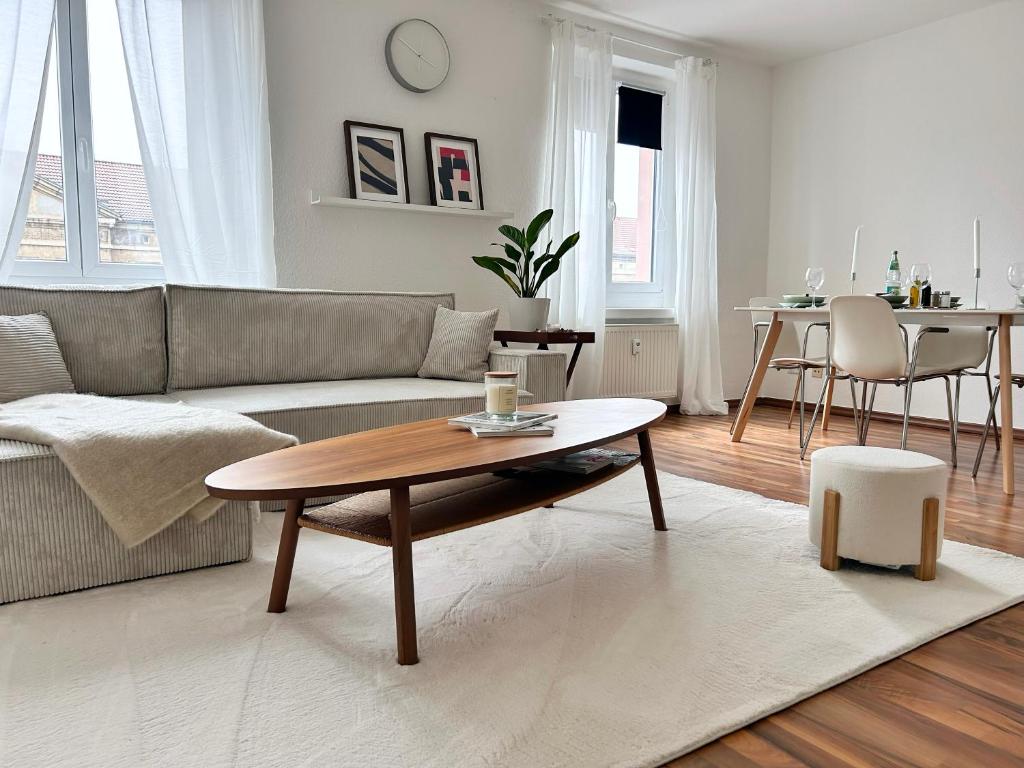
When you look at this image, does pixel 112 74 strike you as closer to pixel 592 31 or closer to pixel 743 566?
pixel 592 31

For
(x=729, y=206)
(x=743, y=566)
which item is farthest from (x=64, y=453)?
(x=729, y=206)

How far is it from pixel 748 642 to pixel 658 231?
163 inches

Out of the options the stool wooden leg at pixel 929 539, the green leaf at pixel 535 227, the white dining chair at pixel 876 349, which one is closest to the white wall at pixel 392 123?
the green leaf at pixel 535 227

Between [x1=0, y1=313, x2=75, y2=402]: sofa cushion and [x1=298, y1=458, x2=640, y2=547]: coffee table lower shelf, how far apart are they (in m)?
1.32

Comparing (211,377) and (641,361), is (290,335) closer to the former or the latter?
(211,377)

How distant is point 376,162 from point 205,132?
2.80 ft

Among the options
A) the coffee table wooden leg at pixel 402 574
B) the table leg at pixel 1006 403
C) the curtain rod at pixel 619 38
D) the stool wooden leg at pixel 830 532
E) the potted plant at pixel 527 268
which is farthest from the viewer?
the curtain rod at pixel 619 38

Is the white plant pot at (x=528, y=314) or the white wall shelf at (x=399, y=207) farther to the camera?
the white plant pot at (x=528, y=314)

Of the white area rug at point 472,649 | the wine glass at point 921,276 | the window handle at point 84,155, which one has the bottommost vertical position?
the white area rug at point 472,649

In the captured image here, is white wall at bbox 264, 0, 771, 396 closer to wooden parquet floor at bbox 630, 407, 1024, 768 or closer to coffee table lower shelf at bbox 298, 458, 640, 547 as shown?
coffee table lower shelf at bbox 298, 458, 640, 547

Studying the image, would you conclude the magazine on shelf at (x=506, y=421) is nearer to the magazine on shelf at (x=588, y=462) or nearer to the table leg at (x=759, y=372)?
the magazine on shelf at (x=588, y=462)

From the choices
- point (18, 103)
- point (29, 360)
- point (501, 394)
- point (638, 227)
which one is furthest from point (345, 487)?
point (638, 227)

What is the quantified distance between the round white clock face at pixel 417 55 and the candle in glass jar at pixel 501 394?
98.8 inches

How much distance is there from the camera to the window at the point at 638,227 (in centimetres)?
530
